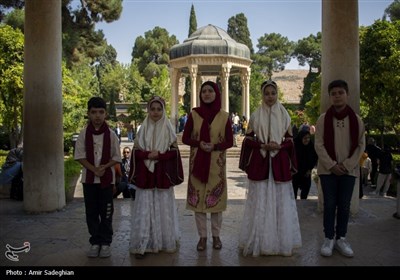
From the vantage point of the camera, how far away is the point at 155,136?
459 cm

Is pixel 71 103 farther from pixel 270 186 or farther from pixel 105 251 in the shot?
pixel 270 186

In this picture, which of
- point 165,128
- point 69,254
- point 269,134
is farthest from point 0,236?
point 269,134

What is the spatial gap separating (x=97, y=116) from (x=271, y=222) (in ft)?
6.99

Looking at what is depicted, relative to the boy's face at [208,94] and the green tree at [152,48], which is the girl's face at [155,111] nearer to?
the boy's face at [208,94]

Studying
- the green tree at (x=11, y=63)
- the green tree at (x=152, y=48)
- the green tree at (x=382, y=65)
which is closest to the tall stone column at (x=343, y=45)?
the green tree at (x=382, y=65)

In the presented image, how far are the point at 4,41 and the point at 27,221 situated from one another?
536 inches

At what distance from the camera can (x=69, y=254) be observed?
4609 mm

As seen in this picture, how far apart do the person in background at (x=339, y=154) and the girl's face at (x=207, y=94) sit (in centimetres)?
120

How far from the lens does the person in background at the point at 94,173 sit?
4.47 metres

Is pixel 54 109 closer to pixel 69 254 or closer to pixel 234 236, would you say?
pixel 69 254

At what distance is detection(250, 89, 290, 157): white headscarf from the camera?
14.9ft

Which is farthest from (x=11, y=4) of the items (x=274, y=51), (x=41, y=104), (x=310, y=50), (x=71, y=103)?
(x=274, y=51)

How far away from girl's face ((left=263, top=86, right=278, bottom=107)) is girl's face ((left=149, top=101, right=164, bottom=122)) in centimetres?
111
